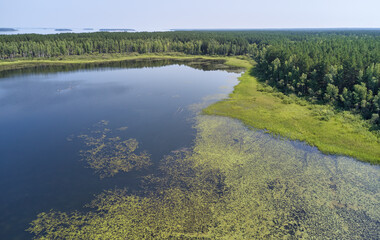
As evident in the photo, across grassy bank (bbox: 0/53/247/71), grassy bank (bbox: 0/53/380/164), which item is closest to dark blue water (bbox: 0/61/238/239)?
grassy bank (bbox: 0/53/380/164)

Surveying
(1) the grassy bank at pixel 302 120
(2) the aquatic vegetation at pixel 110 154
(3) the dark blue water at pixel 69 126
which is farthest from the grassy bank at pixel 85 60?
(2) the aquatic vegetation at pixel 110 154

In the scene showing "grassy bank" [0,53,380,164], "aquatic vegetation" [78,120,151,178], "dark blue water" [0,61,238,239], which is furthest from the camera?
"grassy bank" [0,53,380,164]

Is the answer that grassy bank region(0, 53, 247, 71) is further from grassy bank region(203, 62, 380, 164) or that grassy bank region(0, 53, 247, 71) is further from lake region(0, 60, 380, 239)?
lake region(0, 60, 380, 239)

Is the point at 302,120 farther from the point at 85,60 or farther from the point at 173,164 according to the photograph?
the point at 85,60

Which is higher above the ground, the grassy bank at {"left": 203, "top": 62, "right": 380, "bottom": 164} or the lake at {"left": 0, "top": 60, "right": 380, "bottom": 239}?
the grassy bank at {"left": 203, "top": 62, "right": 380, "bottom": 164}

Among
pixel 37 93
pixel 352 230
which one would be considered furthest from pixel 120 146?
pixel 37 93

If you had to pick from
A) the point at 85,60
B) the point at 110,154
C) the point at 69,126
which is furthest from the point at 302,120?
the point at 85,60

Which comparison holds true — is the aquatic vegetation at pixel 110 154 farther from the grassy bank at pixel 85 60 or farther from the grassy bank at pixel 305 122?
the grassy bank at pixel 85 60
